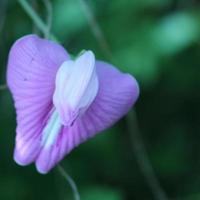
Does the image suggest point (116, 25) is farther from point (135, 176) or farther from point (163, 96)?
point (135, 176)

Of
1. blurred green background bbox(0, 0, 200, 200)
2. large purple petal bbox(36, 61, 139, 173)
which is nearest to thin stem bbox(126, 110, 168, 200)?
blurred green background bbox(0, 0, 200, 200)

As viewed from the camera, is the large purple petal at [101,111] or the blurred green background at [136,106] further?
the blurred green background at [136,106]

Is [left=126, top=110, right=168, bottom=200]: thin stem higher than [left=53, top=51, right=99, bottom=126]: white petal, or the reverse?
[left=53, top=51, right=99, bottom=126]: white petal

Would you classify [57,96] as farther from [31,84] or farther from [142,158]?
[142,158]

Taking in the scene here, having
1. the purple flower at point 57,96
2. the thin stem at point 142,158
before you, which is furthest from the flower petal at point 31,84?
the thin stem at point 142,158

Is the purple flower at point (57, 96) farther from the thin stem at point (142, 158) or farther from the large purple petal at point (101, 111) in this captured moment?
the thin stem at point (142, 158)

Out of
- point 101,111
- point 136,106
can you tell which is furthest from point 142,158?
point 101,111

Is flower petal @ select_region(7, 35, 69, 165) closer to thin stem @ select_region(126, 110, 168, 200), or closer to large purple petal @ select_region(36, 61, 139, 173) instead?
large purple petal @ select_region(36, 61, 139, 173)

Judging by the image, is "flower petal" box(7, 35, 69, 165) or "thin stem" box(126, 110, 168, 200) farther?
"thin stem" box(126, 110, 168, 200)
